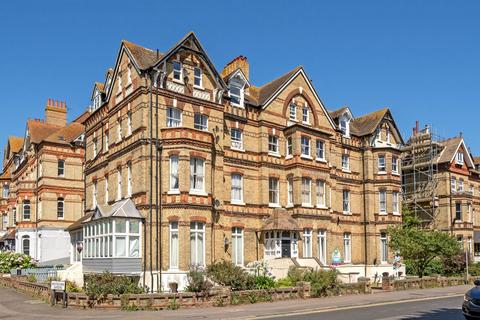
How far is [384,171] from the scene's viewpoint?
45.0 m

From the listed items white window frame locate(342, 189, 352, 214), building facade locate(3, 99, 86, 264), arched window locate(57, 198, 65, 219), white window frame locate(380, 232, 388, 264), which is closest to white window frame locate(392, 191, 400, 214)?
white window frame locate(380, 232, 388, 264)

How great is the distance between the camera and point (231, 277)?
85.4 feet

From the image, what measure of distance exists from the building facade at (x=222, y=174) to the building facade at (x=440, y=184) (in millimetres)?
10106

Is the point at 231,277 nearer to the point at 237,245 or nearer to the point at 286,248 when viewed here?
the point at 237,245

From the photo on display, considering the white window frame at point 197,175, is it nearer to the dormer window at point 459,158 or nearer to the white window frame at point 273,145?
the white window frame at point 273,145

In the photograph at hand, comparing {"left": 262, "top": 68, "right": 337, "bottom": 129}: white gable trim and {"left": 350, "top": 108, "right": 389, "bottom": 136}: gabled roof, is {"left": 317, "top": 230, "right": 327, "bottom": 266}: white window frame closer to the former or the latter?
{"left": 262, "top": 68, "right": 337, "bottom": 129}: white gable trim

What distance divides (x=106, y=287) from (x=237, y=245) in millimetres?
12384

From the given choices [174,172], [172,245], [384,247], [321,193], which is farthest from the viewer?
[384,247]

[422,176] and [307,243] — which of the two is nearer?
[307,243]

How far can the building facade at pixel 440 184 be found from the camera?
2106 inches

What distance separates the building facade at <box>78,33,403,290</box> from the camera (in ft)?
98.8

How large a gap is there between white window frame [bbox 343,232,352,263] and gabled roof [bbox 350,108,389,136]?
8.59 metres

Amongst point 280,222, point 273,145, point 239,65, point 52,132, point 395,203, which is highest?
point 239,65

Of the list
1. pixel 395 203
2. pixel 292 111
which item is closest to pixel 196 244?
pixel 292 111
